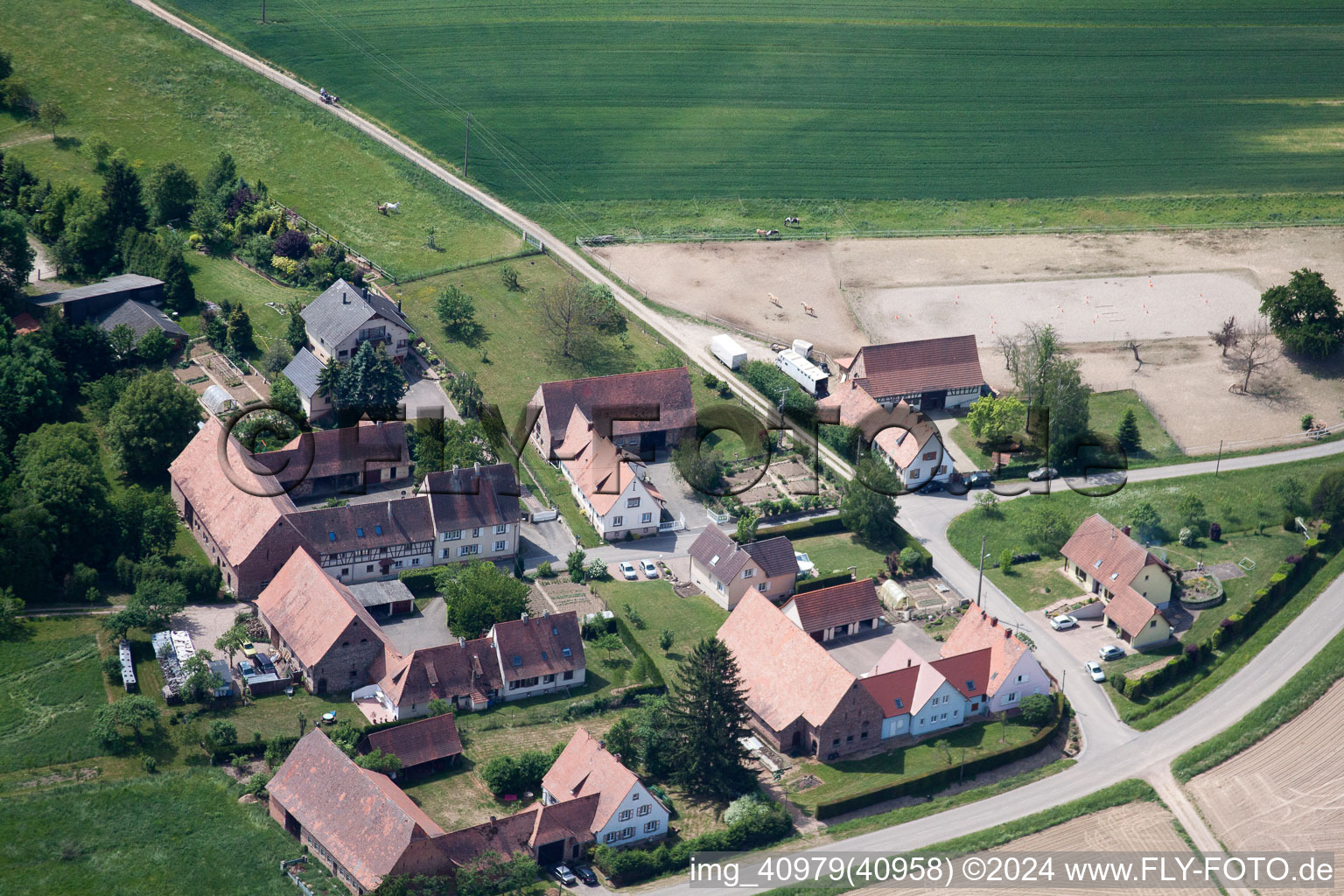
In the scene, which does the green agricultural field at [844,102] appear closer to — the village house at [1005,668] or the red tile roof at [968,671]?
the village house at [1005,668]

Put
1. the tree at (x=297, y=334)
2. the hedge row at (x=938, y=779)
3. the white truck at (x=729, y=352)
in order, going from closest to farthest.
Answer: the hedge row at (x=938, y=779)
the tree at (x=297, y=334)
the white truck at (x=729, y=352)

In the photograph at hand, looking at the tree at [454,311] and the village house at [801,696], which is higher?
the tree at [454,311]

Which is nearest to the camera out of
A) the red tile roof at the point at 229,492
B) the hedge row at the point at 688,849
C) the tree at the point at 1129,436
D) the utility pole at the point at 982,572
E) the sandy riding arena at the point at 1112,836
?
the hedge row at the point at 688,849

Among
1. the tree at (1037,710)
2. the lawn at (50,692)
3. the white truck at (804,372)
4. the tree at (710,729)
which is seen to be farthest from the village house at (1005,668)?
the lawn at (50,692)

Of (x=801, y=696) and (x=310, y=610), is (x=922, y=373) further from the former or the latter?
(x=310, y=610)

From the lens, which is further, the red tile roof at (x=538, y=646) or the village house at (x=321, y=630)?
the red tile roof at (x=538, y=646)

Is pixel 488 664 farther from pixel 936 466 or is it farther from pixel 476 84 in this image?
pixel 476 84

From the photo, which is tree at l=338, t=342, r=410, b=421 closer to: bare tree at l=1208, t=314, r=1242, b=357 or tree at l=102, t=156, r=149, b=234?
tree at l=102, t=156, r=149, b=234

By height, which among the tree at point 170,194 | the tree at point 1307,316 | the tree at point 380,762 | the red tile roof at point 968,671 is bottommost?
the tree at point 380,762
